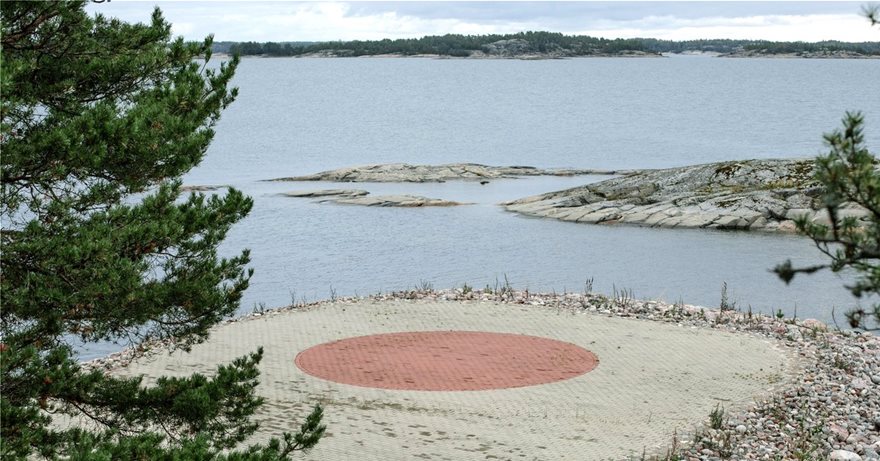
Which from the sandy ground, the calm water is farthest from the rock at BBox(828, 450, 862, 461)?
the calm water

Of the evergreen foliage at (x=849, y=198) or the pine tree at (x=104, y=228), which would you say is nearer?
the evergreen foliage at (x=849, y=198)

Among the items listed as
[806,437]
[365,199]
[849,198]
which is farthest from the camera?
[365,199]

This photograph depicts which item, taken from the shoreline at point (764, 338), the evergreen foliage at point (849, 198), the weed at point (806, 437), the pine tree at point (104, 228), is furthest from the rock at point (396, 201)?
the evergreen foliage at point (849, 198)

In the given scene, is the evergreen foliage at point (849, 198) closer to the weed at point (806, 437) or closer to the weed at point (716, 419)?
the weed at point (806, 437)

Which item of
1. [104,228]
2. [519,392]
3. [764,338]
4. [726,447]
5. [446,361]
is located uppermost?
[104,228]

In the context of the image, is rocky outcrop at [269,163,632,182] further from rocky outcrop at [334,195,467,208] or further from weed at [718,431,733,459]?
weed at [718,431,733,459]

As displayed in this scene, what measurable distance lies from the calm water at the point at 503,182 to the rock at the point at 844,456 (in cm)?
1080

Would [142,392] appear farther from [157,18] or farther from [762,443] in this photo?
[762,443]

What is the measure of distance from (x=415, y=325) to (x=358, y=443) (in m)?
6.81

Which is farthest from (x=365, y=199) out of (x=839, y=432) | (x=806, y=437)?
(x=806, y=437)

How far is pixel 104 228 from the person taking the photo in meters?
9.55

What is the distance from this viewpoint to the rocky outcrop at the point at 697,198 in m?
36.7

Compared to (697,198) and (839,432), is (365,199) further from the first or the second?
(839,432)

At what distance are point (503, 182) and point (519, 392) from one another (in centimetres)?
3735
